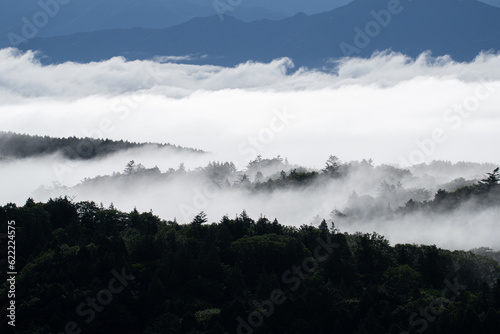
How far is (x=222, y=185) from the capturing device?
19338 cm

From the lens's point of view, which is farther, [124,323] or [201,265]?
[201,265]

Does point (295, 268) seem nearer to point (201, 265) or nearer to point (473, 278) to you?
point (201, 265)

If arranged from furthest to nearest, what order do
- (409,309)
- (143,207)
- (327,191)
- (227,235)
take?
(143,207) → (327,191) → (227,235) → (409,309)

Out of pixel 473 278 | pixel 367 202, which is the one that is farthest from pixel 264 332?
pixel 367 202

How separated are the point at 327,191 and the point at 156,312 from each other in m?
107

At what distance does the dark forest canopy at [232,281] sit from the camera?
6097 cm

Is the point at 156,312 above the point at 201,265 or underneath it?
underneath

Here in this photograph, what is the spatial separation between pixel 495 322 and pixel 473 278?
55.6 feet

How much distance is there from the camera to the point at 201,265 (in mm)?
72875

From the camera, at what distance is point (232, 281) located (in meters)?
70.2

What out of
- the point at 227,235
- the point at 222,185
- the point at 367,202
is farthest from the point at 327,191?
the point at 227,235

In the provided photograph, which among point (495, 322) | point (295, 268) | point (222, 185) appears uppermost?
point (222, 185)

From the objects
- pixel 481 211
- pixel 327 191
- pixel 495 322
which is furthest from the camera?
pixel 327 191

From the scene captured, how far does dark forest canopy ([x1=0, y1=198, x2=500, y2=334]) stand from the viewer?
60969mm
